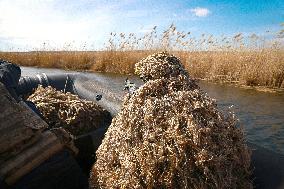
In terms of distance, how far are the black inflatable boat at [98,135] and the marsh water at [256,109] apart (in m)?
0.15

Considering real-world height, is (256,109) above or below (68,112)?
below

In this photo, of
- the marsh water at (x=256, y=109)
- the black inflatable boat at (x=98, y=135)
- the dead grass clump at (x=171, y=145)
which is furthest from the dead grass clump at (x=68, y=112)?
the dead grass clump at (x=171, y=145)

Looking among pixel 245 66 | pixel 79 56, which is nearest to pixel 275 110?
pixel 245 66

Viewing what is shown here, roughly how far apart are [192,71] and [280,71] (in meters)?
2.39

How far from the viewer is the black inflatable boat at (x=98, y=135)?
6.84 ft

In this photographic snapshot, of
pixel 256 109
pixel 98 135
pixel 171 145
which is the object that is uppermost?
pixel 171 145

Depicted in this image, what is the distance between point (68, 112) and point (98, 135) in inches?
18.0

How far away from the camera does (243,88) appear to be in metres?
8.66

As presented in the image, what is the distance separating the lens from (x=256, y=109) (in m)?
6.36

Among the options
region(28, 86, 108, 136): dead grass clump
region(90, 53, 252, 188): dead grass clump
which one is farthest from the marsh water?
region(90, 53, 252, 188): dead grass clump

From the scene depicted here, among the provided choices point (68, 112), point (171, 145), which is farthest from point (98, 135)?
point (171, 145)

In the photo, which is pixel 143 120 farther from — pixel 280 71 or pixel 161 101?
pixel 280 71

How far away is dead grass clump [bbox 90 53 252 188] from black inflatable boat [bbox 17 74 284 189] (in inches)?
5.4

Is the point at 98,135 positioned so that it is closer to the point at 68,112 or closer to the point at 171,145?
the point at 68,112
